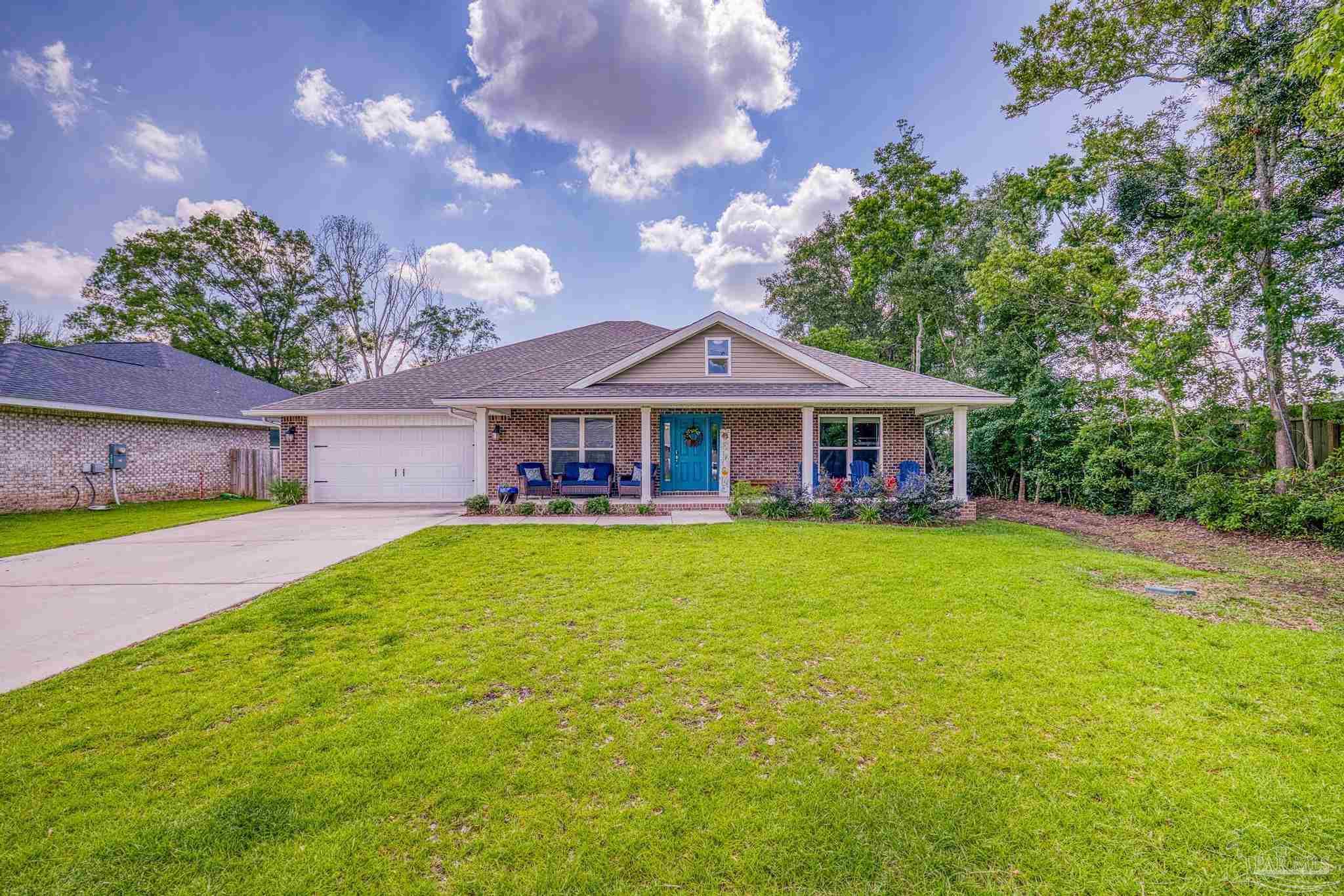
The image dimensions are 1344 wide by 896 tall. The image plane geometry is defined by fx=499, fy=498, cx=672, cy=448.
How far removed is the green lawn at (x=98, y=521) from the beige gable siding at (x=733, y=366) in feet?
33.2

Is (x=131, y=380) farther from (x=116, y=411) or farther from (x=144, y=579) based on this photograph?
(x=144, y=579)

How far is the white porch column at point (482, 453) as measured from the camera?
11.6 m

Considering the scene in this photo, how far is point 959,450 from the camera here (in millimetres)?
11570

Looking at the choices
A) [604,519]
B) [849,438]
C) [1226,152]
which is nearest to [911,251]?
[1226,152]

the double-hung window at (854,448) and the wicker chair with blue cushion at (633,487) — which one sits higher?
the double-hung window at (854,448)

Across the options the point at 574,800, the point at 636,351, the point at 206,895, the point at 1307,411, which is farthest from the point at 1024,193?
the point at 206,895

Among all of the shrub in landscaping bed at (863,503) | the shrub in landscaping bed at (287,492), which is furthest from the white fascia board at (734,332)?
the shrub in landscaping bed at (287,492)

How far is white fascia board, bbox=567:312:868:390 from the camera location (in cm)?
1171

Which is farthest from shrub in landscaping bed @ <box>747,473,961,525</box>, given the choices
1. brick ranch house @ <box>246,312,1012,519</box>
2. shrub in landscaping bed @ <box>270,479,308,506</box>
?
shrub in landscaping bed @ <box>270,479,308,506</box>

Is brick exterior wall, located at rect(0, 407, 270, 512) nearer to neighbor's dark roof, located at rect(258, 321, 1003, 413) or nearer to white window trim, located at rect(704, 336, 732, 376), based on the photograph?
neighbor's dark roof, located at rect(258, 321, 1003, 413)

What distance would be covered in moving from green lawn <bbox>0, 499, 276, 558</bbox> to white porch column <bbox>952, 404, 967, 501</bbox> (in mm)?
16418

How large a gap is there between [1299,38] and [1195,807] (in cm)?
1374

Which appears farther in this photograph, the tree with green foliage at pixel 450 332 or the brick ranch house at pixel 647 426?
the tree with green foliage at pixel 450 332

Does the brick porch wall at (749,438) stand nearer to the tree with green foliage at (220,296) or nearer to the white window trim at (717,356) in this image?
the white window trim at (717,356)
